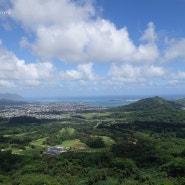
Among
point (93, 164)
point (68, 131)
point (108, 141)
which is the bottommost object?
point (93, 164)

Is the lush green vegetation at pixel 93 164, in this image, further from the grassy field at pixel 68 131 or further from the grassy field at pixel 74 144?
the grassy field at pixel 68 131

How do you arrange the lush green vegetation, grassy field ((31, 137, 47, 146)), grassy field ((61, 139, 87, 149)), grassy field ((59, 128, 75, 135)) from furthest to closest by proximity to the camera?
1. grassy field ((59, 128, 75, 135))
2. grassy field ((31, 137, 47, 146))
3. grassy field ((61, 139, 87, 149))
4. the lush green vegetation

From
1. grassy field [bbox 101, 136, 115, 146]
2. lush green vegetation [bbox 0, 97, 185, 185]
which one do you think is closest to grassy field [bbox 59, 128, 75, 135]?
grassy field [bbox 101, 136, 115, 146]

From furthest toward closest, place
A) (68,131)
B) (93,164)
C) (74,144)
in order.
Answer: (68,131) → (74,144) → (93,164)

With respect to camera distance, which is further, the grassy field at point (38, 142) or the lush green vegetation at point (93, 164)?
the grassy field at point (38, 142)


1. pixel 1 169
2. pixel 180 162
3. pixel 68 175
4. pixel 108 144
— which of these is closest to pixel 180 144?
pixel 108 144

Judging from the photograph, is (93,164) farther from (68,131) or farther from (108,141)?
(68,131)

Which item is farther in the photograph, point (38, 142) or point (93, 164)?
point (38, 142)

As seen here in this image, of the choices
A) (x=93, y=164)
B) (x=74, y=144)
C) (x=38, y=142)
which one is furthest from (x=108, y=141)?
(x=93, y=164)

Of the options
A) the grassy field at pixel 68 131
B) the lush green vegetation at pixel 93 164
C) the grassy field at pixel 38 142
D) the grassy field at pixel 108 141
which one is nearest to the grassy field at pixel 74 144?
the lush green vegetation at pixel 93 164

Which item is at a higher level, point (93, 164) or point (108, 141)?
point (108, 141)

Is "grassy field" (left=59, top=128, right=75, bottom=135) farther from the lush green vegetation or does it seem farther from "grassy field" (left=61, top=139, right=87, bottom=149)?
the lush green vegetation
